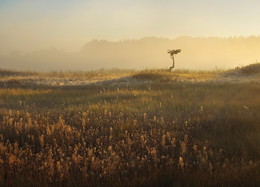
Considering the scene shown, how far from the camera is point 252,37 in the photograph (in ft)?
556

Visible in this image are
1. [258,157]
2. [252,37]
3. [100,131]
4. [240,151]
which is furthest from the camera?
[252,37]

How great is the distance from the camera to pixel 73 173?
14.8 feet

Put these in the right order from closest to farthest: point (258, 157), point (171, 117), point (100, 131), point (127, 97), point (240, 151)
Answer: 1. point (258, 157)
2. point (240, 151)
3. point (100, 131)
4. point (171, 117)
5. point (127, 97)

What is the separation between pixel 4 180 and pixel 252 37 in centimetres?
17855

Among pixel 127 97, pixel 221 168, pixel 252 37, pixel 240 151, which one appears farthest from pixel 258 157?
pixel 252 37

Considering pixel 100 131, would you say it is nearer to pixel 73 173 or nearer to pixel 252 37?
pixel 73 173

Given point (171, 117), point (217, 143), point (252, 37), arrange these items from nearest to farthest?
point (217, 143) < point (171, 117) < point (252, 37)

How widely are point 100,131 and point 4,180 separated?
2924 mm

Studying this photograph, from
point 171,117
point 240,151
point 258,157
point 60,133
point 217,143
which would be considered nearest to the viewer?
point 258,157

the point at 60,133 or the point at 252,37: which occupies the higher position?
the point at 252,37

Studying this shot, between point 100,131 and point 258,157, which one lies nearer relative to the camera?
point 258,157

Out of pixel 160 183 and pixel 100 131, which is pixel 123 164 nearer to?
pixel 160 183

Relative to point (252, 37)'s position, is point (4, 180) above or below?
below

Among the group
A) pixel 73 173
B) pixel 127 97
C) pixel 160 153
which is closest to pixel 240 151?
pixel 160 153
